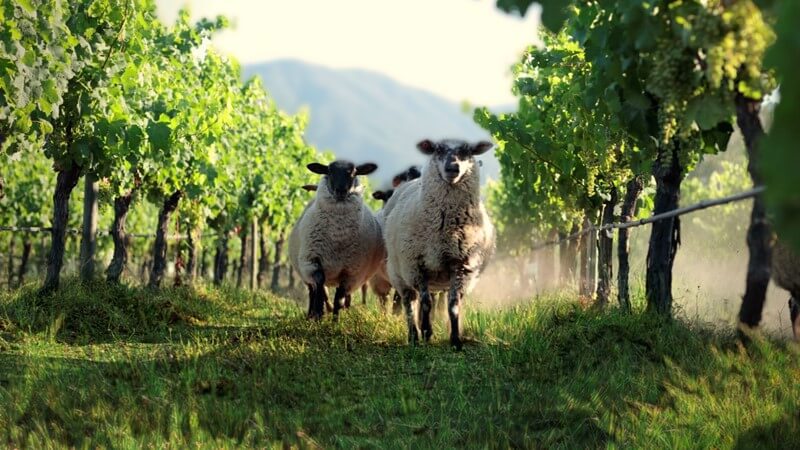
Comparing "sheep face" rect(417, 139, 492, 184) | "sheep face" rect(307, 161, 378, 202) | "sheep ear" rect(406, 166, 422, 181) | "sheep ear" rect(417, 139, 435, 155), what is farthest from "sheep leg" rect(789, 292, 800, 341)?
"sheep ear" rect(406, 166, 422, 181)

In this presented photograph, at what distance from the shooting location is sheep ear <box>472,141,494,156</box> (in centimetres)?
979

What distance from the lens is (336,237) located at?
11.5m

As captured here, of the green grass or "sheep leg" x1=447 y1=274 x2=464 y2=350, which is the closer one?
the green grass

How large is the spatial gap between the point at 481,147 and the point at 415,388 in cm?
372

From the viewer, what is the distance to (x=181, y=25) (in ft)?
53.1

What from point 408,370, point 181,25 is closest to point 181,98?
point 181,25

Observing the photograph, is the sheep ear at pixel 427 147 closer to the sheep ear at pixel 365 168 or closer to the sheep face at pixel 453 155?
the sheep face at pixel 453 155

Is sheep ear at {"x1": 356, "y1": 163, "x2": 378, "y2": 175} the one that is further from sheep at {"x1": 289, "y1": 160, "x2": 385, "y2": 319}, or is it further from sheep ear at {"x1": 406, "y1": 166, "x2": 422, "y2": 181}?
sheep ear at {"x1": 406, "y1": 166, "x2": 422, "y2": 181}

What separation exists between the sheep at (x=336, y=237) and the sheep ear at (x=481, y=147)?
7.74ft

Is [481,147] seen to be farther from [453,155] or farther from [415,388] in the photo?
[415,388]

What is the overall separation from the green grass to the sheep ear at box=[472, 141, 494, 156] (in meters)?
1.96

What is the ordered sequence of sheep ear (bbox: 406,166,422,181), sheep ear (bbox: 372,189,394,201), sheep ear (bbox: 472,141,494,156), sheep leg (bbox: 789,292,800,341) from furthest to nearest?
1. sheep ear (bbox: 372,189,394,201)
2. sheep ear (bbox: 406,166,422,181)
3. sheep ear (bbox: 472,141,494,156)
4. sheep leg (bbox: 789,292,800,341)

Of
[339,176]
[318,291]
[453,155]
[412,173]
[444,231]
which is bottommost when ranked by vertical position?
[318,291]

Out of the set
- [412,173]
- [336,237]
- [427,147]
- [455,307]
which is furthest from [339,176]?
[455,307]
